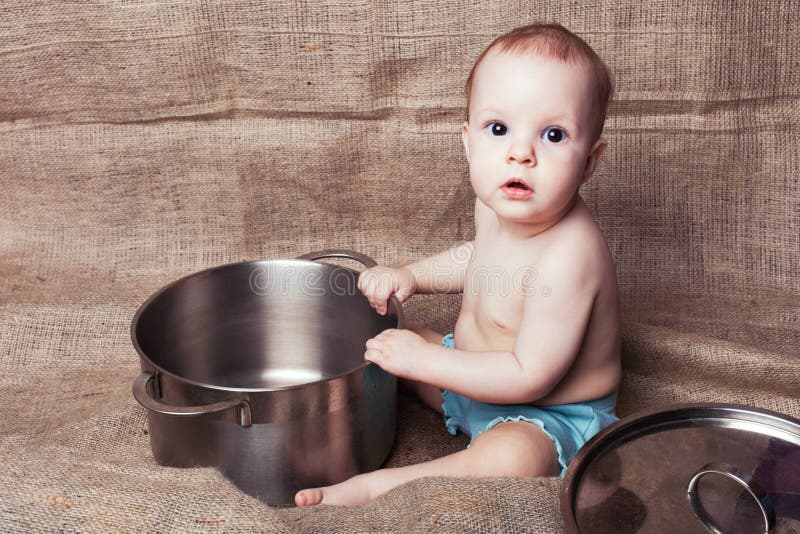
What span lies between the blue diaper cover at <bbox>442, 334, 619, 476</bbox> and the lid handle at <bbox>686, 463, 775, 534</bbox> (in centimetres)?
32

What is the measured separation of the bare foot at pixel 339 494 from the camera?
100 centimetres

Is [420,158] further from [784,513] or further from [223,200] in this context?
[784,513]

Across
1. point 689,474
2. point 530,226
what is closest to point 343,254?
point 530,226

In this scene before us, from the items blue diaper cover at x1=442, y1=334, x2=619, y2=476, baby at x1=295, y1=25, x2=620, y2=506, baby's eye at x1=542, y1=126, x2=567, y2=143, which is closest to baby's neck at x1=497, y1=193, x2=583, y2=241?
baby at x1=295, y1=25, x2=620, y2=506

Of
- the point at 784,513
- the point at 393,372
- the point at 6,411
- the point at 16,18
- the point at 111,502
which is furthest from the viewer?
the point at 16,18

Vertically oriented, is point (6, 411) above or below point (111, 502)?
below

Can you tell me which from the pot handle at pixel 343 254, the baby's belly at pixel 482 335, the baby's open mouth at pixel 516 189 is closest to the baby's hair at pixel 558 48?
the baby's open mouth at pixel 516 189

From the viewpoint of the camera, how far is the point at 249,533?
0.76 metres

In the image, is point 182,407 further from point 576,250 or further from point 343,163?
point 343,163

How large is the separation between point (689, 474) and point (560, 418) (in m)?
0.35

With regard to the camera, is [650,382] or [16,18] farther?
[16,18]

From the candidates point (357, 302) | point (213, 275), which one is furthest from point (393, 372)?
point (213, 275)

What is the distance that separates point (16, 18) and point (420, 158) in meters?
0.73

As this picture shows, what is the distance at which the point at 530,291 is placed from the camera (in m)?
1.03
